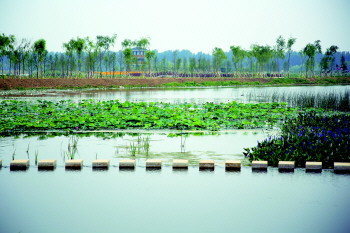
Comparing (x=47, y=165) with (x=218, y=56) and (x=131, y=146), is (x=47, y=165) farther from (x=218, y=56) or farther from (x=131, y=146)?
(x=218, y=56)

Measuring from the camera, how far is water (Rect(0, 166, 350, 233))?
802 cm

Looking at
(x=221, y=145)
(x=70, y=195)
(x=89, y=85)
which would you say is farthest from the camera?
(x=89, y=85)

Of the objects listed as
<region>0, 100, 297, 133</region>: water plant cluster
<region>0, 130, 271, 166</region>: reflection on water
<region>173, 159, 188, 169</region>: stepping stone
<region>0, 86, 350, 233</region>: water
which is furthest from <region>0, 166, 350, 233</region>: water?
<region>0, 100, 297, 133</region>: water plant cluster

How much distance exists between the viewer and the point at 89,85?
233 feet

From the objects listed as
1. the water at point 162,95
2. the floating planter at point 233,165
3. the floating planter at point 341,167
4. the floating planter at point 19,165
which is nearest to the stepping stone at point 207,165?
the floating planter at point 233,165

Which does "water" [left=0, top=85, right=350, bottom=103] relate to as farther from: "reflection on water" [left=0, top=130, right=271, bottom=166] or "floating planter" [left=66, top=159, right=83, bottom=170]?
"floating planter" [left=66, top=159, right=83, bottom=170]

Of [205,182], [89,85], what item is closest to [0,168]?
[205,182]

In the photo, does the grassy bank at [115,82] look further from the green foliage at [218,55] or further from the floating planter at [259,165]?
the floating planter at [259,165]

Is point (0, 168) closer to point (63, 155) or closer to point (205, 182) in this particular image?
point (63, 155)

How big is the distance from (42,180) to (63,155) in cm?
312

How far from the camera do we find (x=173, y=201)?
9336 millimetres

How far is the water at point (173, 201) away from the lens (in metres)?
8.02

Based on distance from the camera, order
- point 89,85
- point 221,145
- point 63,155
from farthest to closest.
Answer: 1. point 89,85
2. point 221,145
3. point 63,155

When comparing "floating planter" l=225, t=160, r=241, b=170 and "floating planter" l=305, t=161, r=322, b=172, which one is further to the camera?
"floating planter" l=225, t=160, r=241, b=170
